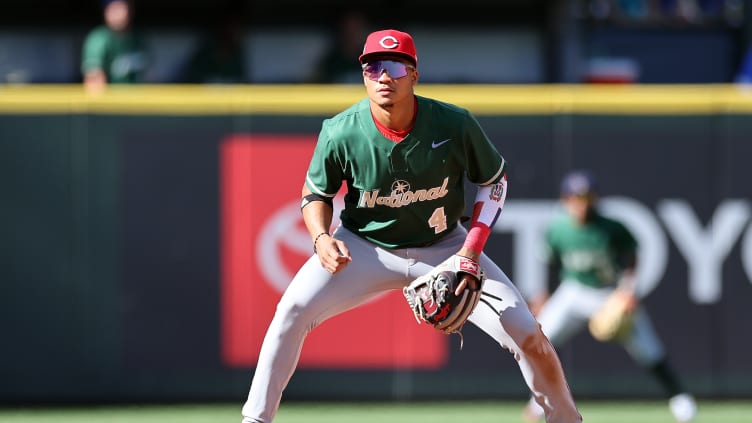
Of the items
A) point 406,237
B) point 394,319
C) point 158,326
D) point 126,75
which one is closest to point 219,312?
point 158,326

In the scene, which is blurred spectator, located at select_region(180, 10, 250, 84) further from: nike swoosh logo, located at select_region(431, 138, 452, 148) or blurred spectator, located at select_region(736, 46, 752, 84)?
nike swoosh logo, located at select_region(431, 138, 452, 148)

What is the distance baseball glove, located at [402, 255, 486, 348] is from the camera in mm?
6020

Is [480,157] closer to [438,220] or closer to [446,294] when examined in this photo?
[438,220]

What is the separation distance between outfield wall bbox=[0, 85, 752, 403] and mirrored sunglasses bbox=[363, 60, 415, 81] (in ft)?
14.7

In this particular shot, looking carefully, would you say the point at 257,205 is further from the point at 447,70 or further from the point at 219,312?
the point at 447,70

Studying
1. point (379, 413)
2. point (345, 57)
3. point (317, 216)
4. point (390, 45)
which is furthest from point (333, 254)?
point (345, 57)

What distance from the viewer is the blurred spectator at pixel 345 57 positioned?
11.9m

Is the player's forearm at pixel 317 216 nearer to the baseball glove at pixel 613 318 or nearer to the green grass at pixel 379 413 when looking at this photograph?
the green grass at pixel 379 413

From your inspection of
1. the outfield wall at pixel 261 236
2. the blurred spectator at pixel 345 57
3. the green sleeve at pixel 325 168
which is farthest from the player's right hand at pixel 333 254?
the blurred spectator at pixel 345 57

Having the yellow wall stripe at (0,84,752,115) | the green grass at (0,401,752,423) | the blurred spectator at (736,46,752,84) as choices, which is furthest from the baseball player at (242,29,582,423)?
the blurred spectator at (736,46,752,84)

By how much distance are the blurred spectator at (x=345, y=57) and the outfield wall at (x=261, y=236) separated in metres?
1.26

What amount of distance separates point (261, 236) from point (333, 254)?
473cm

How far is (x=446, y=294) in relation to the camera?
6.00 meters

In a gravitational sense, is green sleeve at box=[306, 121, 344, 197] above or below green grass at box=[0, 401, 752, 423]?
above
